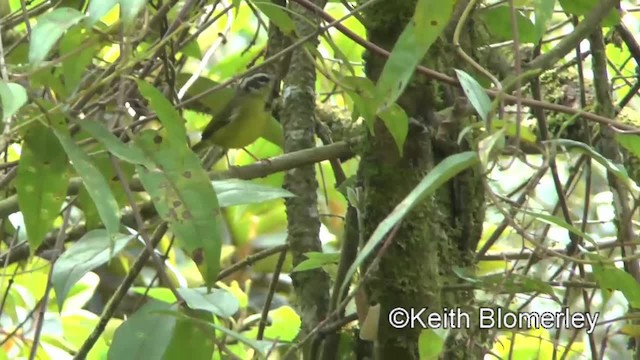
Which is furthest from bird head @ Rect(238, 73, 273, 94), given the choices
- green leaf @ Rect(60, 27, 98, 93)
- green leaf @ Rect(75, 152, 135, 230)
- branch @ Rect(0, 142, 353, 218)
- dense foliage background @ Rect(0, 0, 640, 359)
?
green leaf @ Rect(60, 27, 98, 93)

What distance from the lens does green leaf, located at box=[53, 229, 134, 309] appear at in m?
0.94

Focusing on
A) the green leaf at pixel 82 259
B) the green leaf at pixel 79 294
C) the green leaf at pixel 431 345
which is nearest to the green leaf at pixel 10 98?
the green leaf at pixel 82 259

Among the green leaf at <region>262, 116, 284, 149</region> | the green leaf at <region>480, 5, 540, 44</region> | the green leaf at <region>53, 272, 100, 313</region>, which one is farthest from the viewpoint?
the green leaf at <region>53, 272, 100, 313</region>

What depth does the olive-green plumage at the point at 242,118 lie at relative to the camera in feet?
7.30

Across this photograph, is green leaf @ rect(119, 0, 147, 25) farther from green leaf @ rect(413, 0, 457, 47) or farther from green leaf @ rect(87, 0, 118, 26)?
green leaf @ rect(413, 0, 457, 47)

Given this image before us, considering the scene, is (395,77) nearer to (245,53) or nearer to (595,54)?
(595,54)

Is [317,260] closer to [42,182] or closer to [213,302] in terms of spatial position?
[213,302]

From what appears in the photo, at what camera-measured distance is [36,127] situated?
3.37 feet

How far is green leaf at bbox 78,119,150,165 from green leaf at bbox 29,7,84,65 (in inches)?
4.6

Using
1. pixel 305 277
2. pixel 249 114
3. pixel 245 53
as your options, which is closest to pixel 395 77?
pixel 305 277

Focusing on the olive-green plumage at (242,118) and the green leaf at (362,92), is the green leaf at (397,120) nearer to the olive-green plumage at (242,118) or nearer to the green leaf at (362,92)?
the green leaf at (362,92)

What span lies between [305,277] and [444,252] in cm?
29

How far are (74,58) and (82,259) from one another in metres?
0.23

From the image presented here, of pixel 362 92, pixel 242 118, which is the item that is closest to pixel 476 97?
pixel 362 92
